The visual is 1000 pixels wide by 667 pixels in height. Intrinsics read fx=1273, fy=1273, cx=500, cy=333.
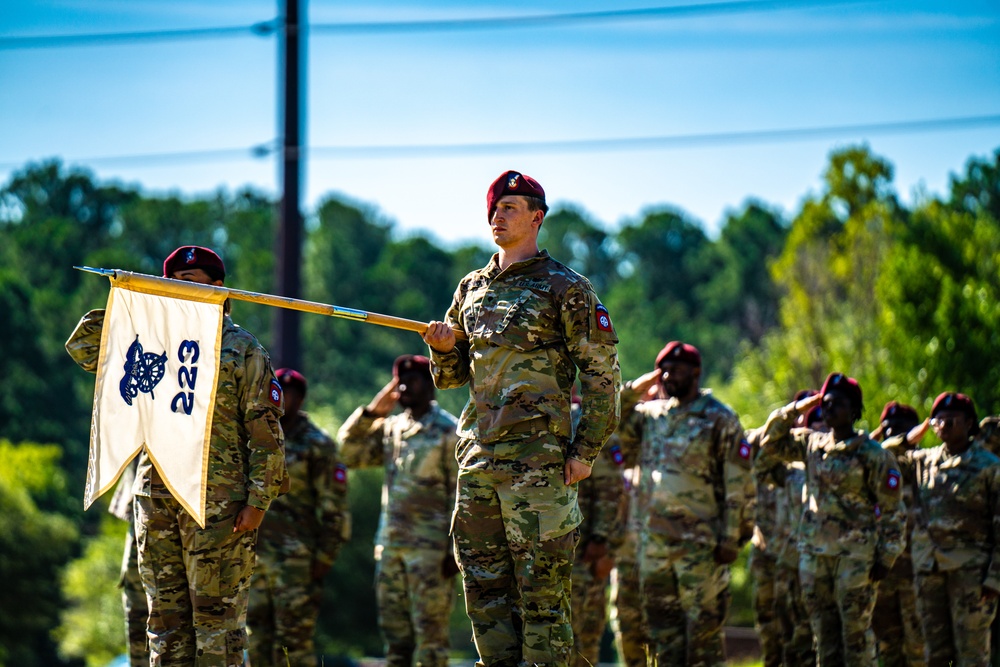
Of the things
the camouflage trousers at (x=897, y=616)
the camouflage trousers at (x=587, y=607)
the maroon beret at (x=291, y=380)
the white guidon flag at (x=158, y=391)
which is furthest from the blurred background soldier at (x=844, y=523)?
the white guidon flag at (x=158, y=391)

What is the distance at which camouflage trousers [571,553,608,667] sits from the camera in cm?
→ 1000

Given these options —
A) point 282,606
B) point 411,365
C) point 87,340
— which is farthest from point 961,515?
point 87,340

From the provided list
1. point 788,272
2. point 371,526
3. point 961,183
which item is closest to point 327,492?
A: point 371,526

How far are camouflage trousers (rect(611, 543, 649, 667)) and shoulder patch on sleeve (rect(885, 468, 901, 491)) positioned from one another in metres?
2.15

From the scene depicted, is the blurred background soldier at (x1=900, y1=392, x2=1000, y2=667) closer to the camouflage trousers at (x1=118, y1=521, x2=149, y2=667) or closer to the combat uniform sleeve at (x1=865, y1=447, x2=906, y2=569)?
the combat uniform sleeve at (x1=865, y1=447, x2=906, y2=569)

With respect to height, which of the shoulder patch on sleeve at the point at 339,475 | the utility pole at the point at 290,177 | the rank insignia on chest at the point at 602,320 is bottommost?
the shoulder patch on sleeve at the point at 339,475

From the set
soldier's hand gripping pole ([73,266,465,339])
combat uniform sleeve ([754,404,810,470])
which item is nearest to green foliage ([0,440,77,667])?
combat uniform sleeve ([754,404,810,470])

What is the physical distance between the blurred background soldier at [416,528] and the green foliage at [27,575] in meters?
20.7

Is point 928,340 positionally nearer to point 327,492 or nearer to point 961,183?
point 327,492

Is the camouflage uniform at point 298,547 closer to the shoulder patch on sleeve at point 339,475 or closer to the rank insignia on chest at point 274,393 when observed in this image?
the shoulder patch on sleeve at point 339,475

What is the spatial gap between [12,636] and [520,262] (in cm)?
2634

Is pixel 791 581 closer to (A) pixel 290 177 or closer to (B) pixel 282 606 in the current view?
(B) pixel 282 606

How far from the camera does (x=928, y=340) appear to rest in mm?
19578

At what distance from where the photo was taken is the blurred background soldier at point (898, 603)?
11234 mm
